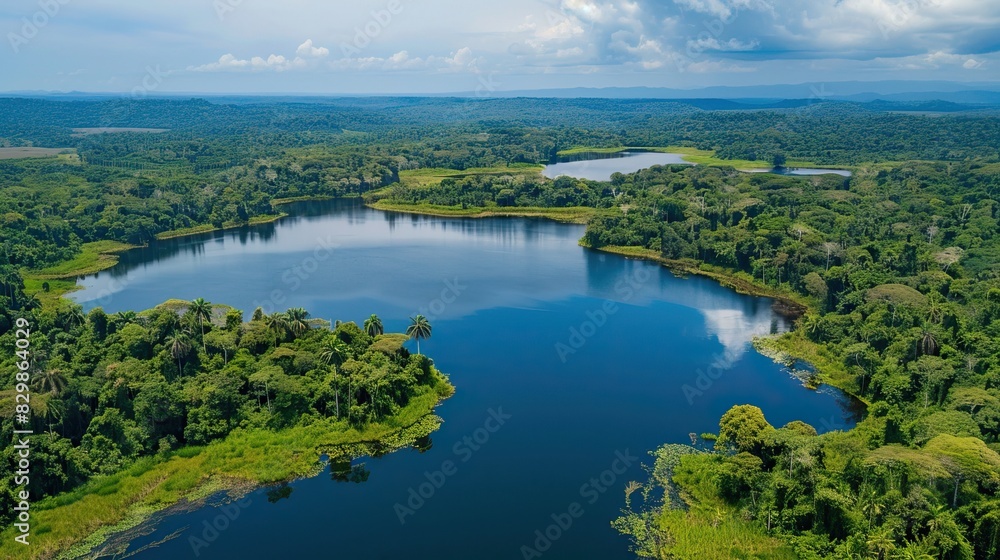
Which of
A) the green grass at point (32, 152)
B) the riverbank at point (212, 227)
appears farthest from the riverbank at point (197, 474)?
the green grass at point (32, 152)

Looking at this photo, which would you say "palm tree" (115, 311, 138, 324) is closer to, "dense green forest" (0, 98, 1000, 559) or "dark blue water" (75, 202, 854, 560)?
"dense green forest" (0, 98, 1000, 559)

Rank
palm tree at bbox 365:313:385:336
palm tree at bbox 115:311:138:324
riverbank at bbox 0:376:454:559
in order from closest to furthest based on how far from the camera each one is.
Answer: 1. riverbank at bbox 0:376:454:559
2. palm tree at bbox 115:311:138:324
3. palm tree at bbox 365:313:385:336

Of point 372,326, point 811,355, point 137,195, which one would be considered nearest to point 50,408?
point 372,326

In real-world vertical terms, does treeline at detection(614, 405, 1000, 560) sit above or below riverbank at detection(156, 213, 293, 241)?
below

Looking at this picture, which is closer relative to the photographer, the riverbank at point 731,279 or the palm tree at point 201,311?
the palm tree at point 201,311

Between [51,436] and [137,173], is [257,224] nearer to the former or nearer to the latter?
[137,173]

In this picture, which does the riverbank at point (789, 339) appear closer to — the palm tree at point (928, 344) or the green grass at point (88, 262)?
the palm tree at point (928, 344)

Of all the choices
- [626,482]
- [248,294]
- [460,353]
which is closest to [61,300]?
[248,294]

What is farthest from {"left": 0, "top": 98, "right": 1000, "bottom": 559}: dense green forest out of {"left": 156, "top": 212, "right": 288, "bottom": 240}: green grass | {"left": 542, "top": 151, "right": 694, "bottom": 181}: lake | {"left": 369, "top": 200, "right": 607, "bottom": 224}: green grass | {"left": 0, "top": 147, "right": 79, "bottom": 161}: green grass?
{"left": 0, "top": 147, "right": 79, "bottom": 161}: green grass
